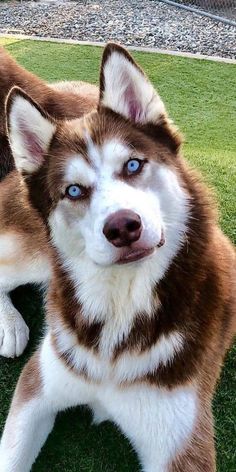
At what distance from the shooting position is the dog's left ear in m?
2.23

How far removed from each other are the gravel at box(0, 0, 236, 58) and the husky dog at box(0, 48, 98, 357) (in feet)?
17.8

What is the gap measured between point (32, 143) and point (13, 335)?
1.07 meters

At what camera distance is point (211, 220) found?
2322 millimetres

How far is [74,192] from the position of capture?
7.06 feet

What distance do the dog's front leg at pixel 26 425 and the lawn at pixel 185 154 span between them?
102 mm

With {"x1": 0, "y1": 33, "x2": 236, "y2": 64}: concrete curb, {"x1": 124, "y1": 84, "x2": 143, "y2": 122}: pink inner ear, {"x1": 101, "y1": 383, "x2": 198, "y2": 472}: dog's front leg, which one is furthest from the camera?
{"x1": 0, "y1": 33, "x2": 236, "y2": 64}: concrete curb

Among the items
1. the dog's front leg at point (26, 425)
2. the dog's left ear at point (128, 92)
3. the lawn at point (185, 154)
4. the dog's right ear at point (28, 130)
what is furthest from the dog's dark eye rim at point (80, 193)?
the lawn at point (185, 154)

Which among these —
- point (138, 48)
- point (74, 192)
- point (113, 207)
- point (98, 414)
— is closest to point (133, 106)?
point (74, 192)

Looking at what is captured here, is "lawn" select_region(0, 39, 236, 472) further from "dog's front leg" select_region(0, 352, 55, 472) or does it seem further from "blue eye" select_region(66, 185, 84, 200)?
"blue eye" select_region(66, 185, 84, 200)

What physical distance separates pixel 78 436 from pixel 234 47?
285 inches

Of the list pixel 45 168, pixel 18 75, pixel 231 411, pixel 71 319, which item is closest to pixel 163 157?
pixel 45 168

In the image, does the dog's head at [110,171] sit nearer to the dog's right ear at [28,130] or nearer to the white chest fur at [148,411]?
the dog's right ear at [28,130]

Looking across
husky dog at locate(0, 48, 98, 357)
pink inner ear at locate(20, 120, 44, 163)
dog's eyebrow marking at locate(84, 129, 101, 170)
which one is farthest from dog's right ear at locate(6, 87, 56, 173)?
husky dog at locate(0, 48, 98, 357)

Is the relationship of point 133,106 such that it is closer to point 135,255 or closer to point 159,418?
point 135,255
